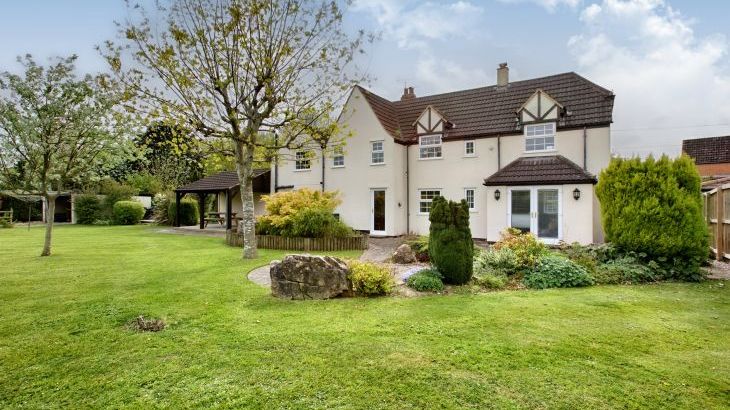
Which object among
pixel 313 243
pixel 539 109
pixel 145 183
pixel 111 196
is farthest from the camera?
pixel 145 183

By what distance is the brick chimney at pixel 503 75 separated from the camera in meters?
21.0

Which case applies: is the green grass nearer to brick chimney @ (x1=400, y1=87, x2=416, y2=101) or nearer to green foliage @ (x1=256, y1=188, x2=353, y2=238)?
green foliage @ (x1=256, y1=188, x2=353, y2=238)

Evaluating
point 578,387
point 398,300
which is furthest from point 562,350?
point 398,300

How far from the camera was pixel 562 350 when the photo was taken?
16.4 ft

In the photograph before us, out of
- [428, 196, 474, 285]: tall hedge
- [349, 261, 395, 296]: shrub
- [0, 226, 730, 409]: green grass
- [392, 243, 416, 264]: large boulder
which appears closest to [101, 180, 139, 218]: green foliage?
[0, 226, 730, 409]: green grass

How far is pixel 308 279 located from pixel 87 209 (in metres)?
33.5

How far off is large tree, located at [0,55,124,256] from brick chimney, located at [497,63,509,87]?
17.9 metres

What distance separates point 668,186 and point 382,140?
42.3 feet

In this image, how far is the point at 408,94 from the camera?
24531mm

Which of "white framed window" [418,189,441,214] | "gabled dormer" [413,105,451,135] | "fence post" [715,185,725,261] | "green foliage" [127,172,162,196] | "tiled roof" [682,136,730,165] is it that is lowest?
"fence post" [715,185,725,261]

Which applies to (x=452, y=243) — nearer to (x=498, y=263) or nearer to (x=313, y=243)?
(x=498, y=263)

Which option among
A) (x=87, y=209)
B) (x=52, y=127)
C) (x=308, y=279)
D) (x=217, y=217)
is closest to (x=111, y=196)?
(x=87, y=209)

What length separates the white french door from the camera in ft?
54.6

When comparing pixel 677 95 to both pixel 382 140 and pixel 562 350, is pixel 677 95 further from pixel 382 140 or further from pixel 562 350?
pixel 562 350
